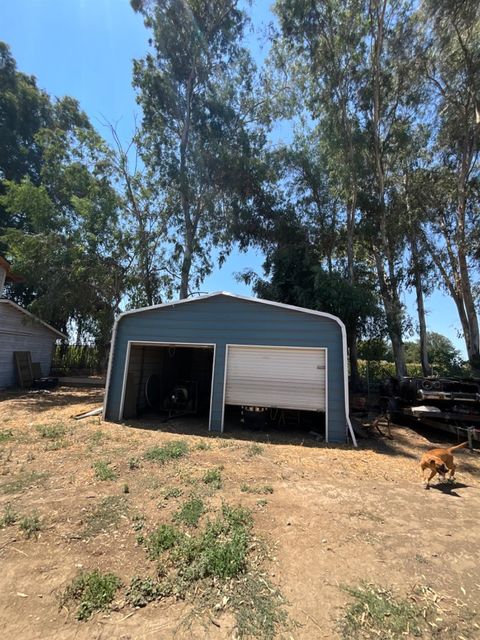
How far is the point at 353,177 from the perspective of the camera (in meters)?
14.9

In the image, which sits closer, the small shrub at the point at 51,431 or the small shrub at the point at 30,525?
the small shrub at the point at 30,525

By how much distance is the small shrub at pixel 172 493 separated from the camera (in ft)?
14.1

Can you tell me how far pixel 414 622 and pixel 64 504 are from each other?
3.69 meters

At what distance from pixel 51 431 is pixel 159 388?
4.20 metres

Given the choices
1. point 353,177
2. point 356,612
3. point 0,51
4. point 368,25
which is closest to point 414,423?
point 356,612

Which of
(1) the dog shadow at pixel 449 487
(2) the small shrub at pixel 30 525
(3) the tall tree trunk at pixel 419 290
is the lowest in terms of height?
(2) the small shrub at pixel 30 525

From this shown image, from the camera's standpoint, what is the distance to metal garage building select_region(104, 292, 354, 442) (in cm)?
796

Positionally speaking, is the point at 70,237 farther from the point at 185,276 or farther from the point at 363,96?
the point at 363,96

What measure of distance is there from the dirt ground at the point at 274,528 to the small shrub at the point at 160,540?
9 centimetres

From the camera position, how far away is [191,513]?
12.3 ft

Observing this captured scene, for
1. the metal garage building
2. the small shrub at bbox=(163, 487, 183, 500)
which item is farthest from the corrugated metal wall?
the small shrub at bbox=(163, 487, 183, 500)

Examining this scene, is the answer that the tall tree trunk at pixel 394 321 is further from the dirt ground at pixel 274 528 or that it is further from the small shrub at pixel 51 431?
the small shrub at pixel 51 431

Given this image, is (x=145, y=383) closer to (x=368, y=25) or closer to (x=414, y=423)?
(x=414, y=423)

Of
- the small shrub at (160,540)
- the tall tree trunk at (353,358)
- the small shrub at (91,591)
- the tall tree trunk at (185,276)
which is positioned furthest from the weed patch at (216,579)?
the tall tree trunk at (185,276)
